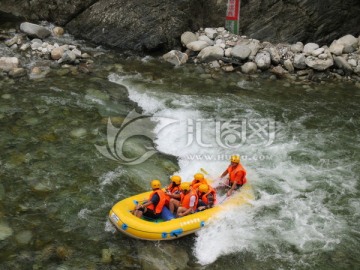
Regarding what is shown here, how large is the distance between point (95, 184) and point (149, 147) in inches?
74.3

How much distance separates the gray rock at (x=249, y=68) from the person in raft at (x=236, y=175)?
5.68 meters

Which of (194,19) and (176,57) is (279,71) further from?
(194,19)

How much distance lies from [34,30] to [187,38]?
5.16 m

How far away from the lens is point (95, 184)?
8.77 m

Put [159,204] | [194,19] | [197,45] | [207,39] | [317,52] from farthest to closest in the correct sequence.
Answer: [194,19]
[207,39]
[197,45]
[317,52]
[159,204]

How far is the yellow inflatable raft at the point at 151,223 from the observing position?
7.28 metres

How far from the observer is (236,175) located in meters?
8.52

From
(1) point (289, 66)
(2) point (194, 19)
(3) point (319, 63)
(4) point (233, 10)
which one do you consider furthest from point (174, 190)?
(4) point (233, 10)

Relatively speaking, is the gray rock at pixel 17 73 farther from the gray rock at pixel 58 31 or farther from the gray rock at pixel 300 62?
the gray rock at pixel 300 62

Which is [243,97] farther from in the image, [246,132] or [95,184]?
[95,184]

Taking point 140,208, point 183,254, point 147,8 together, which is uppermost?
point 147,8

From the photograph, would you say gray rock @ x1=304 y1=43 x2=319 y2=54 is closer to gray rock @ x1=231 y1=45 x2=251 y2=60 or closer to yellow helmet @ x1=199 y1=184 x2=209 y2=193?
gray rock @ x1=231 y1=45 x2=251 y2=60

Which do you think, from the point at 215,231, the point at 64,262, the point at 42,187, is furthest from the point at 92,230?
the point at 215,231

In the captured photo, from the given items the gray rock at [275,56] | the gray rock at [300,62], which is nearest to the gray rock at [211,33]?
the gray rock at [275,56]
